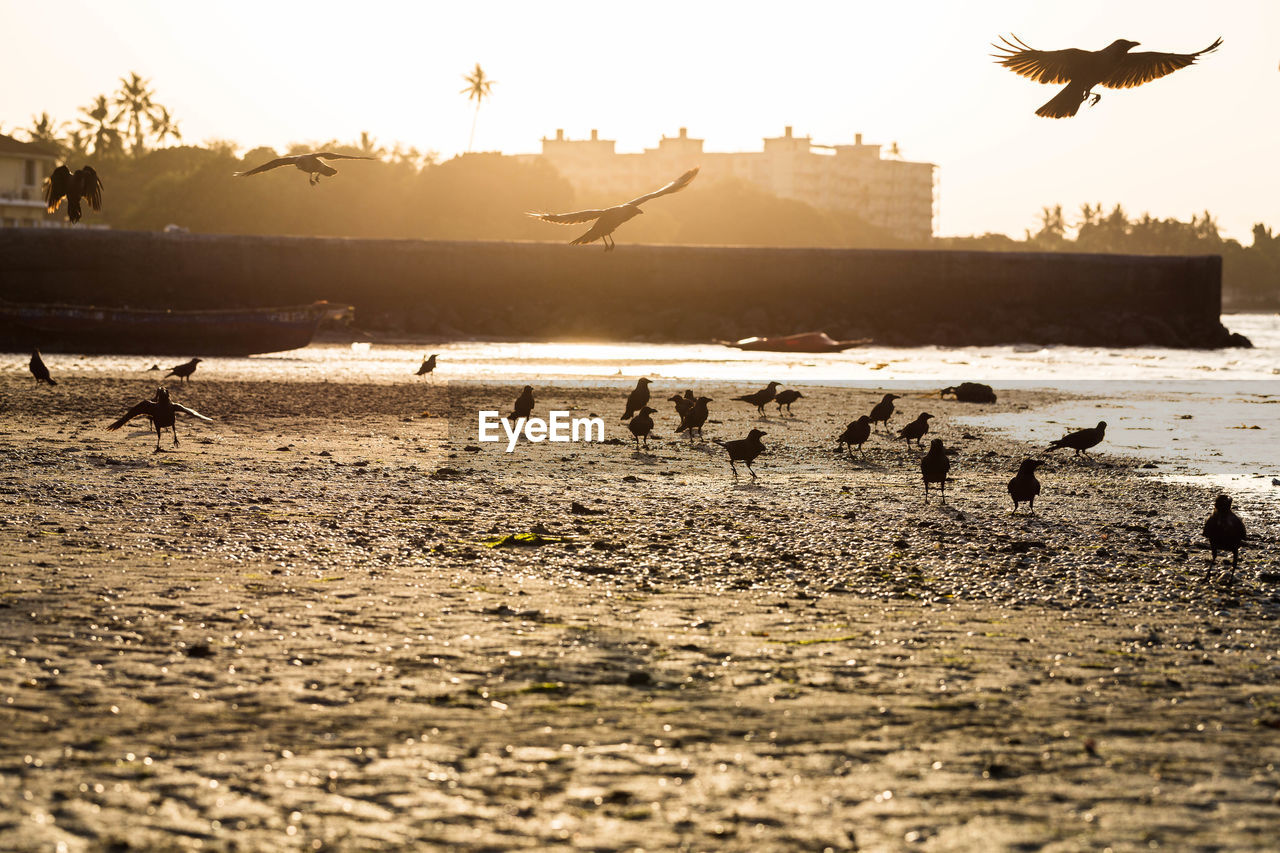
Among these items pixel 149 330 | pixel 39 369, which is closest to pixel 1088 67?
pixel 39 369

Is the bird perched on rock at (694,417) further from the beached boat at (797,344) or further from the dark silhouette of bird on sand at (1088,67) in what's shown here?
the beached boat at (797,344)

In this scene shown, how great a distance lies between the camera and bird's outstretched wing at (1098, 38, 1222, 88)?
1151cm

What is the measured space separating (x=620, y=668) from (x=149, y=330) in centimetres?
3263

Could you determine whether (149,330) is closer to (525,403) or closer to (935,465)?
(525,403)

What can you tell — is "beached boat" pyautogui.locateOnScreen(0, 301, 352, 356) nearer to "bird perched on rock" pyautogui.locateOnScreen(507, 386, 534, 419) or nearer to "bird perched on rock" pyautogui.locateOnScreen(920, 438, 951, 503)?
"bird perched on rock" pyautogui.locateOnScreen(507, 386, 534, 419)

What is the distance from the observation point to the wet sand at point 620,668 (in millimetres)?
4805

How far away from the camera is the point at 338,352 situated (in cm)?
3875

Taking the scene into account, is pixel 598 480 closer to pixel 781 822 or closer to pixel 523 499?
pixel 523 499

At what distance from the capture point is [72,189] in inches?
530

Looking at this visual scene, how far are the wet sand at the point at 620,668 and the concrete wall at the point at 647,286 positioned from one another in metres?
37.3

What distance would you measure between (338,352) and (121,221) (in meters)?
58.0

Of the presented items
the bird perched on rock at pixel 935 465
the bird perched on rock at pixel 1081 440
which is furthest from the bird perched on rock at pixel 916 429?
the bird perched on rock at pixel 935 465

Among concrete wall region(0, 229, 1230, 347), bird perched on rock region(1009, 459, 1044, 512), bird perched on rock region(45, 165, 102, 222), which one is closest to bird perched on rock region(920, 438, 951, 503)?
bird perched on rock region(1009, 459, 1044, 512)

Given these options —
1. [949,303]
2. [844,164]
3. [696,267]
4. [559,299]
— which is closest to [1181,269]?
[949,303]
